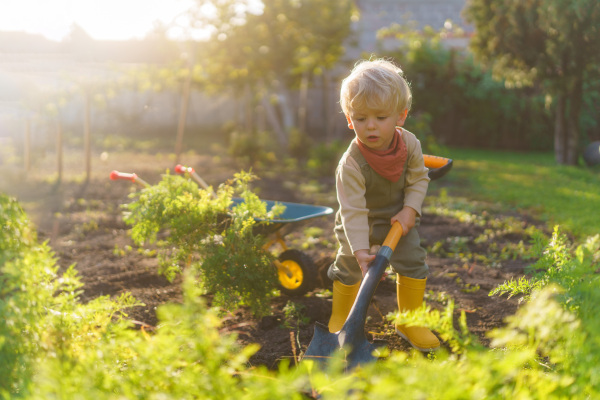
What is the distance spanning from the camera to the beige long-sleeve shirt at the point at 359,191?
2564mm

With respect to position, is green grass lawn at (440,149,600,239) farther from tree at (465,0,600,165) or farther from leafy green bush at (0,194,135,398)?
leafy green bush at (0,194,135,398)

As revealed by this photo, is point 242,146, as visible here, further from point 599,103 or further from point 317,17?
point 599,103

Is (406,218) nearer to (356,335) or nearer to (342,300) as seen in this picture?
(342,300)

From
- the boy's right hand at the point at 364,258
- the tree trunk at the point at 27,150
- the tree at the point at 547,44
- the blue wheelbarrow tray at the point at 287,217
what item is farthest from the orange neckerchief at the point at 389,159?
the tree trunk at the point at 27,150

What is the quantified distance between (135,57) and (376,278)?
21271mm

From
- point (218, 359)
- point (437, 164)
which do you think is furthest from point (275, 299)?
point (218, 359)

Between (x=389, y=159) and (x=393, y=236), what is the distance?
0.38 metres

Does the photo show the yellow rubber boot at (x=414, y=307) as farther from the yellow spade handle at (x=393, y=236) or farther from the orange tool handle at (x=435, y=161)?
the orange tool handle at (x=435, y=161)

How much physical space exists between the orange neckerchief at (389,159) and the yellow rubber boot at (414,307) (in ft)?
1.70

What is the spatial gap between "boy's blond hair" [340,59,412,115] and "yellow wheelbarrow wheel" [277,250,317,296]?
1.12 metres

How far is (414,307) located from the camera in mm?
2729

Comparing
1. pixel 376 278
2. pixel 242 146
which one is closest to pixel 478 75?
pixel 242 146

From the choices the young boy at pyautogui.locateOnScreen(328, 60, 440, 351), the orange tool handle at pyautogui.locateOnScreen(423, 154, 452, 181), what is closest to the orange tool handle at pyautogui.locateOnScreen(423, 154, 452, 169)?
the orange tool handle at pyautogui.locateOnScreen(423, 154, 452, 181)

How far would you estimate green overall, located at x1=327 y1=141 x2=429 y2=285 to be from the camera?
270cm
